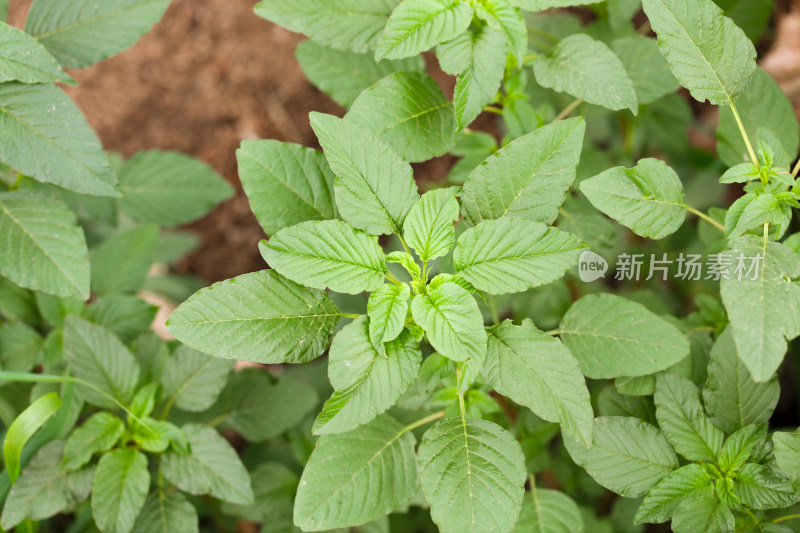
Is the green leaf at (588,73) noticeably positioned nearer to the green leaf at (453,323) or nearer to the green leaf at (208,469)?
the green leaf at (453,323)

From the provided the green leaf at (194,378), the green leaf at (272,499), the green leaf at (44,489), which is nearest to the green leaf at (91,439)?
the green leaf at (44,489)

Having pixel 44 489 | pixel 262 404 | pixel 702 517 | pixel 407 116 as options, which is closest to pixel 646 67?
pixel 407 116

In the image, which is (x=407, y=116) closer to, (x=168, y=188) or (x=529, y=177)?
(x=529, y=177)

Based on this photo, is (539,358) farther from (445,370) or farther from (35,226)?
(35,226)

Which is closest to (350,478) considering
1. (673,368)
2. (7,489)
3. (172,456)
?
(172,456)

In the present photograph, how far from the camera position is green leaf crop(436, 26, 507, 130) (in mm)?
1188

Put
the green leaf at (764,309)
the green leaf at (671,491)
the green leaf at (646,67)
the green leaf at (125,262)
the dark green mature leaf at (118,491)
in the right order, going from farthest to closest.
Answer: the green leaf at (125,262)
the green leaf at (646,67)
the dark green mature leaf at (118,491)
the green leaf at (671,491)
the green leaf at (764,309)

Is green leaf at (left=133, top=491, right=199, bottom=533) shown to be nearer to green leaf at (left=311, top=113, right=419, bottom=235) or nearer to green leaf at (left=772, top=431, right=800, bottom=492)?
green leaf at (left=311, top=113, right=419, bottom=235)

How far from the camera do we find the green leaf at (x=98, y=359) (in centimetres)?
146

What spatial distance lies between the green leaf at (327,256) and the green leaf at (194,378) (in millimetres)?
515

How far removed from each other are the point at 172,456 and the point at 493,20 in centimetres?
119

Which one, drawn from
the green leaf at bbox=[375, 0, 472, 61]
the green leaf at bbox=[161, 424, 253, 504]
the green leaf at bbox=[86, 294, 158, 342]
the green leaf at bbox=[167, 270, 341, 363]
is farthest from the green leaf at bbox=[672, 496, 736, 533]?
the green leaf at bbox=[86, 294, 158, 342]

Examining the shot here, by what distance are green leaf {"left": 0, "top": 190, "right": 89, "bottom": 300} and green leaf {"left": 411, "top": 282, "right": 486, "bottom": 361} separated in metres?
0.75

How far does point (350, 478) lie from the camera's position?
1156 millimetres
